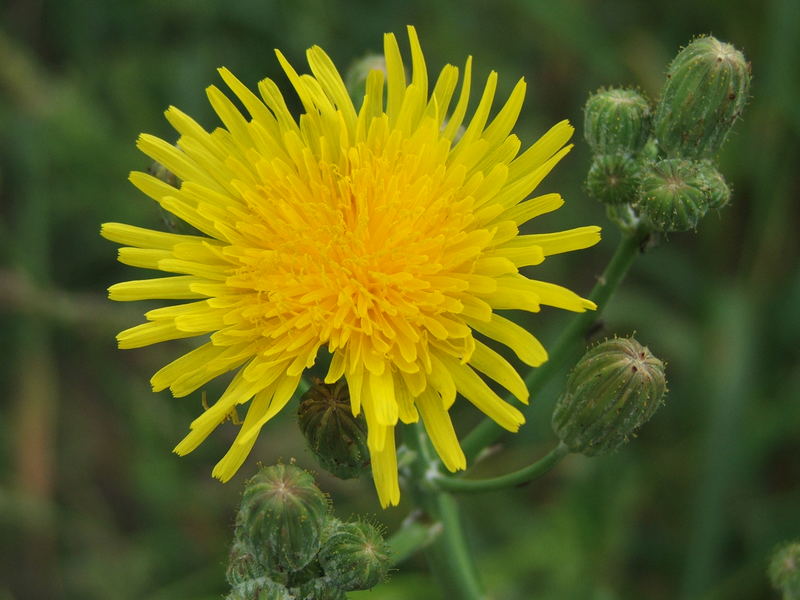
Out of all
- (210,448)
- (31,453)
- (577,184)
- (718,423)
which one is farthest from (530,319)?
(31,453)

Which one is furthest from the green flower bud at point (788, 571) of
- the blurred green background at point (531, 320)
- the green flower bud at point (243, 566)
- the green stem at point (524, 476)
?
the green flower bud at point (243, 566)

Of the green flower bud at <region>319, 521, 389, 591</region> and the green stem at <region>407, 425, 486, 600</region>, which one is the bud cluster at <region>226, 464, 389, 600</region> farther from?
the green stem at <region>407, 425, 486, 600</region>

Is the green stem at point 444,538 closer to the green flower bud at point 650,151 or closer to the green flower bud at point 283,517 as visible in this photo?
the green flower bud at point 283,517

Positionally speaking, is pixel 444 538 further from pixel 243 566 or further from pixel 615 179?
pixel 615 179

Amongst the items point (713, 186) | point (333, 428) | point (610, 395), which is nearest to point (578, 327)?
point (610, 395)

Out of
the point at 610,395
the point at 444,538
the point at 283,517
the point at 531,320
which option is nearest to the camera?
the point at 283,517

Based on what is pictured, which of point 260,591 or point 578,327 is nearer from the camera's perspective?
point 260,591
